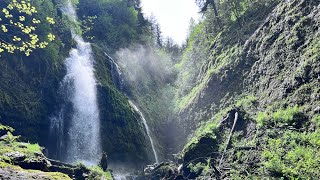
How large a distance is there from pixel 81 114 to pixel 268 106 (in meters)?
14.3

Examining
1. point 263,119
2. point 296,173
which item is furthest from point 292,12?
point 296,173

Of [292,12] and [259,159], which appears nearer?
[259,159]

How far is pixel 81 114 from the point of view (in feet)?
78.2

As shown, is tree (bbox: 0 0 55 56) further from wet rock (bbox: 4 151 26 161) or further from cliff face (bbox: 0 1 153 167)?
wet rock (bbox: 4 151 26 161)

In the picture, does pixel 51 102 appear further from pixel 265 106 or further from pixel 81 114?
pixel 265 106

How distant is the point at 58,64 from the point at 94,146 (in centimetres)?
778

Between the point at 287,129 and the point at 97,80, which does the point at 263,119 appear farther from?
the point at 97,80

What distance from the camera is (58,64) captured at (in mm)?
25578

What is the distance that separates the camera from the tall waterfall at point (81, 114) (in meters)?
22.0

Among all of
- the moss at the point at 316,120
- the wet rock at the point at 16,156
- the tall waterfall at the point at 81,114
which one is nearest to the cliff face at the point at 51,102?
the tall waterfall at the point at 81,114

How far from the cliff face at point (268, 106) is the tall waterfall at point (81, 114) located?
826 cm

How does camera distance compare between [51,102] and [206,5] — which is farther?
[206,5]

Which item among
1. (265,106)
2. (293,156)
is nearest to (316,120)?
(293,156)

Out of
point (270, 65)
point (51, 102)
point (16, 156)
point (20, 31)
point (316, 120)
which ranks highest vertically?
point (20, 31)
